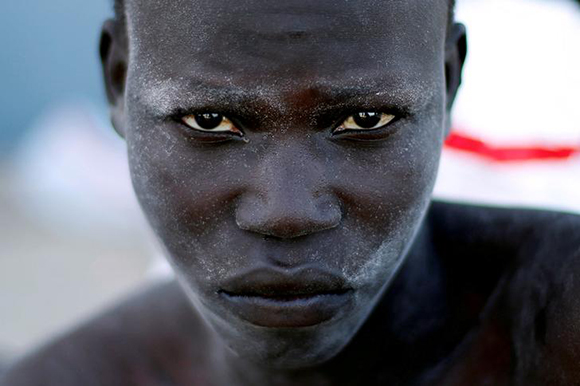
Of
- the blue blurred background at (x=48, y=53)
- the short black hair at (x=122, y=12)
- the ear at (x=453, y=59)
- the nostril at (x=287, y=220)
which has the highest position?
the blue blurred background at (x=48, y=53)

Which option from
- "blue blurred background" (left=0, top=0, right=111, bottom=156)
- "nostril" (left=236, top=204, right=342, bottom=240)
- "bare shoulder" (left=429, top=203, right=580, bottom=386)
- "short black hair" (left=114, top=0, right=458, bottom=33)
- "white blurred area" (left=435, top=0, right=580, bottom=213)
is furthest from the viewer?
"blue blurred background" (left=0, top=0, right=111, bottom=156)

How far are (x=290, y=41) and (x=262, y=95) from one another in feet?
0.24

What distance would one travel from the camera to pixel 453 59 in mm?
1413

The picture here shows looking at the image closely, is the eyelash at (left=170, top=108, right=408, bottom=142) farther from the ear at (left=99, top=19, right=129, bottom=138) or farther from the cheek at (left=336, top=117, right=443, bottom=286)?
the ear at (left=99, top=19, right=129, bottom=138)

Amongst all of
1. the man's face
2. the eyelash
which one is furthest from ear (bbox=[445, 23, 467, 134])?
the eyelash

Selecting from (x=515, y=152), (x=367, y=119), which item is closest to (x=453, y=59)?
(x=367, y=119)

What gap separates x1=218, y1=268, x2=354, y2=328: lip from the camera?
3.75 ft

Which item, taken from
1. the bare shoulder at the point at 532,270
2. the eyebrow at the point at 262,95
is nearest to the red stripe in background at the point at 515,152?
the bare shoulder at the point at 532,270

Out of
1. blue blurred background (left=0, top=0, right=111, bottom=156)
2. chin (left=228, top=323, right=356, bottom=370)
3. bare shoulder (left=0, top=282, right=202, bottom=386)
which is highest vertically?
blue blurred background (left=0, top=0, right=111, bottom=156)

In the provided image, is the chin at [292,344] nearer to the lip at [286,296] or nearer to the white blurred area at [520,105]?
the lip at [286,296]

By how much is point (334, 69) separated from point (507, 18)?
5.97ft

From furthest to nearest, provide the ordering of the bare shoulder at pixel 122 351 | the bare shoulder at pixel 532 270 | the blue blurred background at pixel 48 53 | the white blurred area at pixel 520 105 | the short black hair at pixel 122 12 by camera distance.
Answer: the blue blurred background at pixel 48 53
the white blurred area at pixel 520 105
the bare shoulder at pixel 122 351
the short black hair at pixel 122 12
the bare shoulder at pixel 532 270

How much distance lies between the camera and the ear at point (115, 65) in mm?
1456

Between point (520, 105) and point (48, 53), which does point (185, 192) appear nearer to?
point (520, 105)
